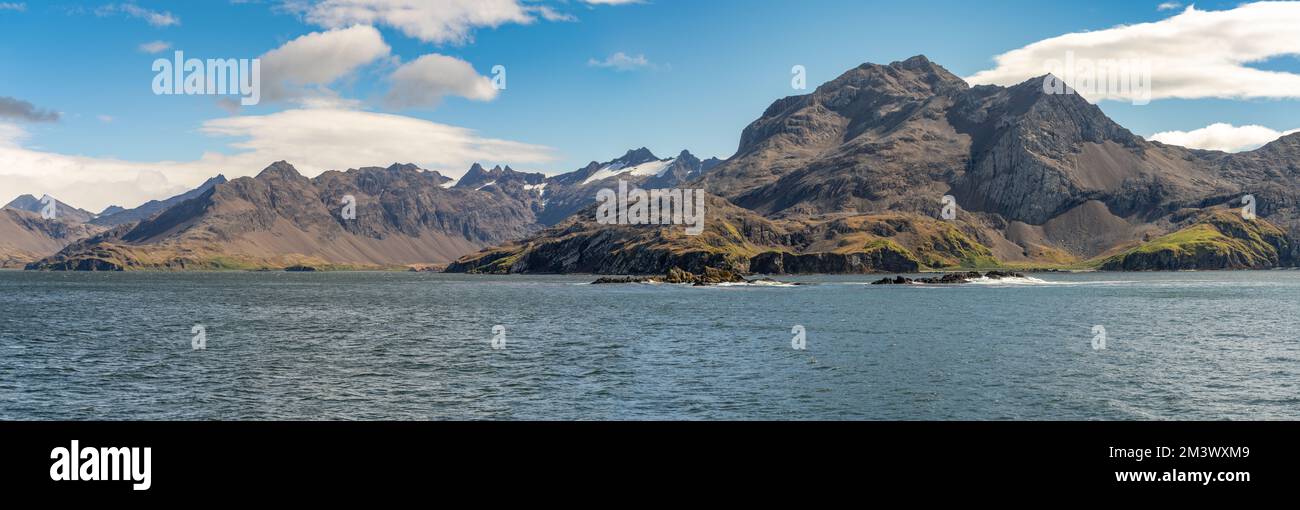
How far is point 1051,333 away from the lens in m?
110

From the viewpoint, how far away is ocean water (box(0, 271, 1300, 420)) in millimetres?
57719

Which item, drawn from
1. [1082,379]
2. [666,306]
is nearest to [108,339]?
[666,306]

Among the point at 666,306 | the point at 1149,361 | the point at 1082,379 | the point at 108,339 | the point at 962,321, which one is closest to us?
the point at 1082,379

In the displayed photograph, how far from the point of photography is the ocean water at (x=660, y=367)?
5772 cm

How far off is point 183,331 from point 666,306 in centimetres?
8139

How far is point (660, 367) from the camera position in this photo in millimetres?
77250

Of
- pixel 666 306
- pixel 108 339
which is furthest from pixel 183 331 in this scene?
pixel 666 306
